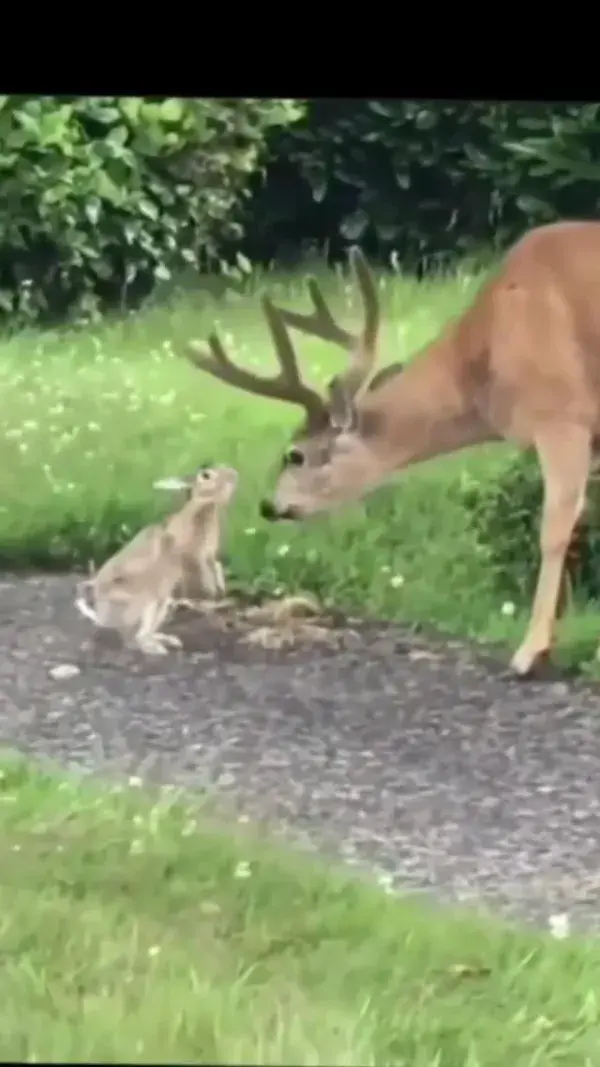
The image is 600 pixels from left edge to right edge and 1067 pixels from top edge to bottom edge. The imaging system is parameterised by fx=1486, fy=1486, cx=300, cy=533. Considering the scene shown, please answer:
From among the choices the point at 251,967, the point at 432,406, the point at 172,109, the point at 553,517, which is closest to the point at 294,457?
the point at 432,406

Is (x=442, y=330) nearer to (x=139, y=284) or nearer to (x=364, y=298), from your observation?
(x=364, y=298)

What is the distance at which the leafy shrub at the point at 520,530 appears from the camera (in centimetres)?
155

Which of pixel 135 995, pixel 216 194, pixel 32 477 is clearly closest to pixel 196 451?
pixel 32 477

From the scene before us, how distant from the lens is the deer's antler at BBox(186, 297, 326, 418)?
155 cm

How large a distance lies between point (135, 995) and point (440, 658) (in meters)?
0.46

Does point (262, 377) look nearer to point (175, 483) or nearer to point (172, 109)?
point (175, 483)

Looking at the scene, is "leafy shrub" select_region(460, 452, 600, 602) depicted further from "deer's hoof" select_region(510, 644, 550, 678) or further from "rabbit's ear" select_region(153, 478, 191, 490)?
"rabbit's ear" select_region(153, 478, 191, 490)

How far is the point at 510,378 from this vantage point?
1.56m

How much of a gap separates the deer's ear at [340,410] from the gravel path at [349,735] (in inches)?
8.8

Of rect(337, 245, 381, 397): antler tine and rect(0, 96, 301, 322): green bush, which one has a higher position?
rect(0, 96, 301, 322): green bush

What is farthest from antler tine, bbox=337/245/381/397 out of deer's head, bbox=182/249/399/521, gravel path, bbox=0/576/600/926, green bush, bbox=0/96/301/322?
gravel path, bbox=0/576/600/926

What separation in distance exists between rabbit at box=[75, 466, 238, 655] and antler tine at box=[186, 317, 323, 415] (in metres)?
0.09

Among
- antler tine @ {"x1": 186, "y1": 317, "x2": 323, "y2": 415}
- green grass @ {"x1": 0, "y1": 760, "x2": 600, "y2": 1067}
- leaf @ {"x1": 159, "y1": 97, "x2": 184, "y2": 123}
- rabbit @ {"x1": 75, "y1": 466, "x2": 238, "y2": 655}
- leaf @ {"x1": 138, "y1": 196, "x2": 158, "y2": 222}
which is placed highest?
leaf @ {"x1": 159, "y1": 97, "x2": 184, "y2": 123}

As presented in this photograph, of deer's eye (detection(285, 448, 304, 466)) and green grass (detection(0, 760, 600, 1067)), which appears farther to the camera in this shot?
deer's eye (detection(285, 448, 304, 466))
